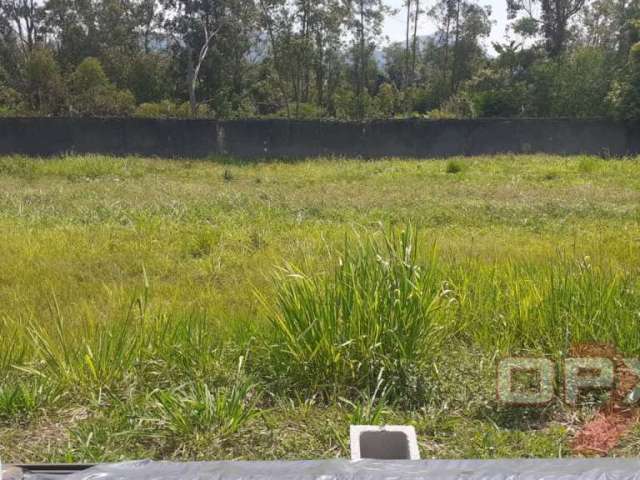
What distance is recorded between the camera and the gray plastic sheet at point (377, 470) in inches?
69.8

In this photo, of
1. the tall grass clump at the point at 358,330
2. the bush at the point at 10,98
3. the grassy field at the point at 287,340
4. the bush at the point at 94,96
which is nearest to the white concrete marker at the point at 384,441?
the grassy field at the point at 287,340

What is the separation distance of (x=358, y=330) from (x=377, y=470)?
3.94 feet

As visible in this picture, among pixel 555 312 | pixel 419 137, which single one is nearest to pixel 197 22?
pixel 419 137

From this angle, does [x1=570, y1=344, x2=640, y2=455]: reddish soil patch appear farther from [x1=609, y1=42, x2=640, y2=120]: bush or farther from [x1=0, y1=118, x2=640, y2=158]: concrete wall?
[x1=609, y1=42, x2=640, y2=120]: bush

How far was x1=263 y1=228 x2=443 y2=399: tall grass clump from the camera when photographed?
2.95 metres

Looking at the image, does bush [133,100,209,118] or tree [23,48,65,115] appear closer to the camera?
tree [23,48,65,115]

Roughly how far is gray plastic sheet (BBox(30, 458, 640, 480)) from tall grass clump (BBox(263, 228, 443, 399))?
0.94 metres

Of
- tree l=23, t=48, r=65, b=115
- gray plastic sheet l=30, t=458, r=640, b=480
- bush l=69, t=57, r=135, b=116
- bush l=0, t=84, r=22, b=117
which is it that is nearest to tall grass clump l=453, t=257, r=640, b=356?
gray plastic sheet l=30, t=458, r=640, b=480

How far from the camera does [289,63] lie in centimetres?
2344

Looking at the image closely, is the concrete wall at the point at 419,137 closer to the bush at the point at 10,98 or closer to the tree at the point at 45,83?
the tree at the point at 45,83

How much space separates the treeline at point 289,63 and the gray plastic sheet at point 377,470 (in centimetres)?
1761

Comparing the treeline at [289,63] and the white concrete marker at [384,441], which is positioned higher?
the treeline at [289,63]

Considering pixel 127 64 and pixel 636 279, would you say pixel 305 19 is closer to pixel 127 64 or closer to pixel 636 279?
pixel 127 64

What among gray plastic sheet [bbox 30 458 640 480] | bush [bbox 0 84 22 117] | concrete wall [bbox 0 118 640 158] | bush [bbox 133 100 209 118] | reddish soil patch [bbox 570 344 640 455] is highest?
bush [bbox 0 84 22 117]
